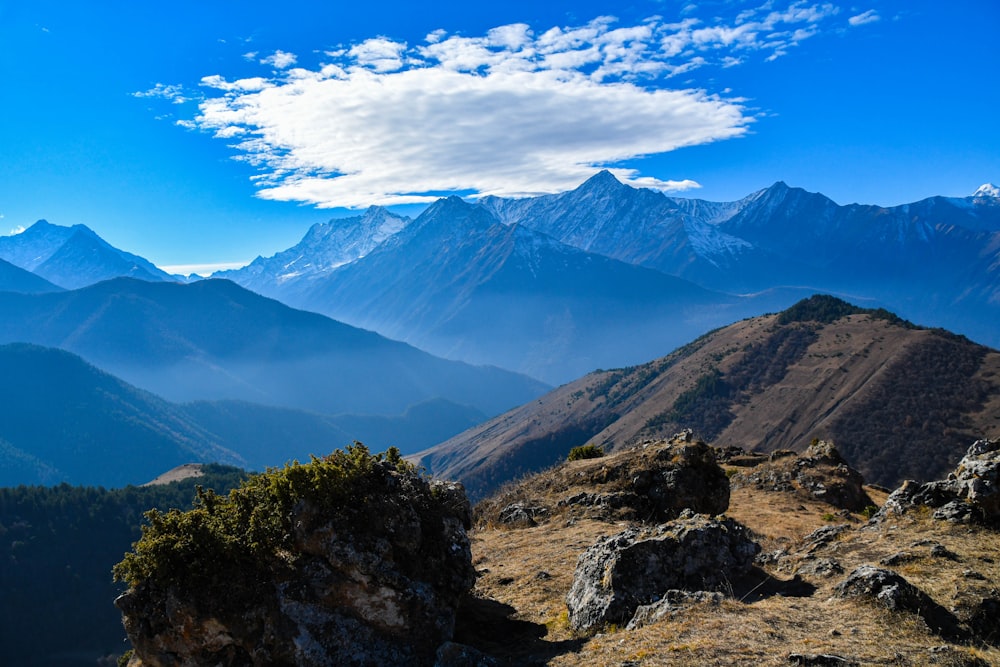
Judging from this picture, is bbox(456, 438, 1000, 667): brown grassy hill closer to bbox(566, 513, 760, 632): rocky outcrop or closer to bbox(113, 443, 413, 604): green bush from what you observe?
bbox(566, 513, 760, 632): rocky outcrop

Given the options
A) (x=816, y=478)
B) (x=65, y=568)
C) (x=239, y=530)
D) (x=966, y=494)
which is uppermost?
(x=966, y=494)

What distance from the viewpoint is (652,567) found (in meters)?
14.8

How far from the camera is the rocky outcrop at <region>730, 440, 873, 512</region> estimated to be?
33.2m

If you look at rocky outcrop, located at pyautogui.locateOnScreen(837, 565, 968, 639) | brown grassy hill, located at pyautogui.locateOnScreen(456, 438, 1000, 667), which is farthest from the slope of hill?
rocky outcrop, located at pyautogui.locateOnScreen(837, 565, 968, 639)

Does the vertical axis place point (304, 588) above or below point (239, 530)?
below

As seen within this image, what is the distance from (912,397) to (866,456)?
1174 inches

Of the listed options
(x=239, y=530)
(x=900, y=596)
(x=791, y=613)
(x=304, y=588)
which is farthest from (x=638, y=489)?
(x=239, y=530)

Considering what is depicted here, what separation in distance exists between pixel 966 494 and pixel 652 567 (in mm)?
10367

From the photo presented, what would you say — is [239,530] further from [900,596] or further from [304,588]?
[900,596]

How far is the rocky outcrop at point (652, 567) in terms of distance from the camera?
14.2 m

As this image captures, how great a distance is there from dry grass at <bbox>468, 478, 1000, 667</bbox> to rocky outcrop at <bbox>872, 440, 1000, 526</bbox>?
0.56 metres

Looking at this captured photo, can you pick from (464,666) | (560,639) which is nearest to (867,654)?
(560,639)

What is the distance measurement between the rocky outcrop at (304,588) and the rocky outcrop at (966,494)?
570 inches

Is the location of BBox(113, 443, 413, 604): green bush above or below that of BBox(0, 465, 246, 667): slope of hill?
above
